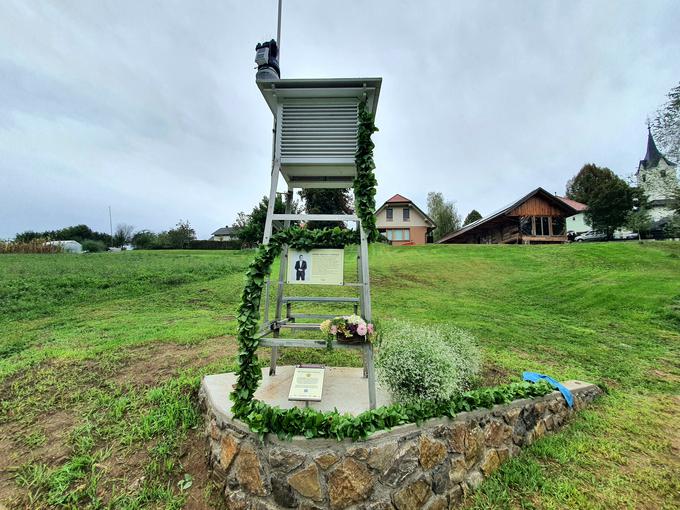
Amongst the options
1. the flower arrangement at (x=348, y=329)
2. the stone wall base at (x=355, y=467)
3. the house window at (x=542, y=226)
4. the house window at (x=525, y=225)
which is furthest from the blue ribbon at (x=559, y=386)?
the house window at (x=542, y=226)

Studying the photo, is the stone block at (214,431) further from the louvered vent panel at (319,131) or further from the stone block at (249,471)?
the louvered vent panel at (319,131)

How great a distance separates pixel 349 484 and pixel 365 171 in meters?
2.43

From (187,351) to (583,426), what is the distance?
479cm

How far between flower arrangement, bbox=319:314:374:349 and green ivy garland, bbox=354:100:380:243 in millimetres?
775

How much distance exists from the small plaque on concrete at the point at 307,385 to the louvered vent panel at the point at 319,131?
6.27ft

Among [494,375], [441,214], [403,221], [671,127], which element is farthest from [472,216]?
[494,375]

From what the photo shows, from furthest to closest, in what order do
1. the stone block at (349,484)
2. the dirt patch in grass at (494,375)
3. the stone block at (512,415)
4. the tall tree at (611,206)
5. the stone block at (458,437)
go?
1. the tall tree at (611,206)
2. the dirt patch in grass at (494,375)
3. the stone block at (512,415)
4. the stone block at (458,437)
5. the stone block at (349,484)

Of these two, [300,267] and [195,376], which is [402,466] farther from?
[195,376]

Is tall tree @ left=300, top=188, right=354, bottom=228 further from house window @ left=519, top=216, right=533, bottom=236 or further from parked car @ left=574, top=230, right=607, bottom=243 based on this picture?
parked car @ left=574, top=230, right=607, bottom=243

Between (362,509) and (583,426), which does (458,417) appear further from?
(583,426)

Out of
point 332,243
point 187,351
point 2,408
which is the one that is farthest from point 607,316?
point 2,408

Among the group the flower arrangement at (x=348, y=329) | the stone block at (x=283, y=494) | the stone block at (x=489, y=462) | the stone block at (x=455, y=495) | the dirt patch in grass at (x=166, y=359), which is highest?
the flower arrangement at (x=348, y=329)

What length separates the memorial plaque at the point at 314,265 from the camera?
2648 millimetres

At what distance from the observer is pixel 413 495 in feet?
7.39
